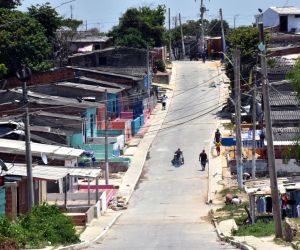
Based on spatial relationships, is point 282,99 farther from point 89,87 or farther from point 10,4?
point 10,4

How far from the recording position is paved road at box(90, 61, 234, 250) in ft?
111

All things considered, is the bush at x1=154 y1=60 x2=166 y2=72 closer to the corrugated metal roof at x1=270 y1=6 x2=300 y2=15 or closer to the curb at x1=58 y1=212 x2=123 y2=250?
the corrugated metal roof at x1=270 y1=6 x2=300 y2=15

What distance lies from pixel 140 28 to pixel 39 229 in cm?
7367

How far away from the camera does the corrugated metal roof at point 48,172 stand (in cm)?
3766

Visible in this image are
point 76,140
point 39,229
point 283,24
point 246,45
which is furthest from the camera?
point 283,24

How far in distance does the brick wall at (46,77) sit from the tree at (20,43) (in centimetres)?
98

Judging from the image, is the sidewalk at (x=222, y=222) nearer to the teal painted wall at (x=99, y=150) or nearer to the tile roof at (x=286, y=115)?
the tile roof at (x=286, y=115)

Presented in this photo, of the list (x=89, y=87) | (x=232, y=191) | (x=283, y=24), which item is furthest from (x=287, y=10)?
(x=232, y=191)

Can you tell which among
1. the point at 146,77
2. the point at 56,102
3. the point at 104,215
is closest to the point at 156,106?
the point at 146,77

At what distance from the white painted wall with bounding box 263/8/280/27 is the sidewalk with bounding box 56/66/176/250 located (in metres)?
20.5

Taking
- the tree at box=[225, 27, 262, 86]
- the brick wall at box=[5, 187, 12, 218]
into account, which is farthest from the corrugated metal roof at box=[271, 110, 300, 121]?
the brick wall at box=[5, 187, 12, 218]

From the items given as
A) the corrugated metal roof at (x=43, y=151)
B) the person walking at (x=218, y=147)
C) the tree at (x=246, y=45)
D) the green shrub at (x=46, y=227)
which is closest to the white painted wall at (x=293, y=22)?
the tree at (x=246, y=45)

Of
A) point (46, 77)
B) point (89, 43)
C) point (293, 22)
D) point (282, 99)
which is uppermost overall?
point (293, 22)

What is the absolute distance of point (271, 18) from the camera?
361ft
